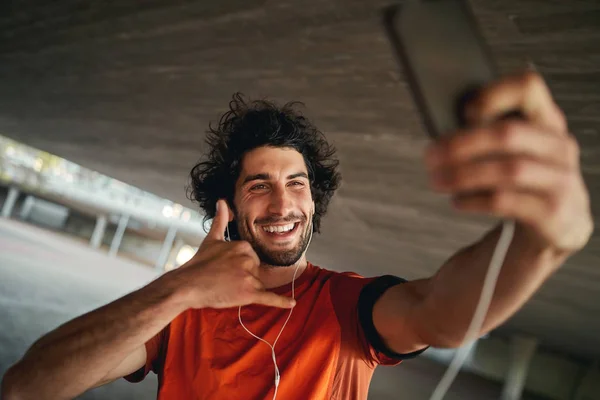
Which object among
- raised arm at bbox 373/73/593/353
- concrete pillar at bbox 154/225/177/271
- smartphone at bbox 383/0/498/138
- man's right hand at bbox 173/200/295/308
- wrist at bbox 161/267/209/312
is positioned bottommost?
concrete pillar at bbox 154/225/177/271

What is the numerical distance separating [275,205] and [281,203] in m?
0.03

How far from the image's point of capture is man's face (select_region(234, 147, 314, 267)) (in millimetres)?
1643

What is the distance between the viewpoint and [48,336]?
1.15 meters

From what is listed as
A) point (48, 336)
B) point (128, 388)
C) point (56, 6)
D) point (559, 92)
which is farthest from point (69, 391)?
point (56, 6)

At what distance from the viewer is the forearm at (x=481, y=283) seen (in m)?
0.68

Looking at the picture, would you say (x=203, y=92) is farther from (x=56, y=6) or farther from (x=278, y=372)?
(x=278, y=372)

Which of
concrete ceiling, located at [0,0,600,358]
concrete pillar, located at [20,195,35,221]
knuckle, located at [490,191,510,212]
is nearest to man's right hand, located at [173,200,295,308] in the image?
knuckle, located at [490,191,510,212]

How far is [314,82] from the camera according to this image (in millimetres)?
3039

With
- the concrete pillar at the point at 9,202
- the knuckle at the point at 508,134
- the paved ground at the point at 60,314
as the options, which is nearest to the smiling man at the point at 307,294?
the knuckle at the point at 508,134

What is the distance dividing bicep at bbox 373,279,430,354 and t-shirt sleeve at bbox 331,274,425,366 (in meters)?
0.02

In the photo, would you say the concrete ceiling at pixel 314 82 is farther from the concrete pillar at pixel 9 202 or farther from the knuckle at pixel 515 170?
the concrete pillar at pixel 9 202

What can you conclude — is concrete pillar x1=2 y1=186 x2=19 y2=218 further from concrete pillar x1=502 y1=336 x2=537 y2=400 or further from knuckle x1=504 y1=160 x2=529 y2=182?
knuckle x1=504 y1=160 x2=529 y2=182

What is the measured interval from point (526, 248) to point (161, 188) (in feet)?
29.8

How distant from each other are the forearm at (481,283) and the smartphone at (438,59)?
28 centimetres
